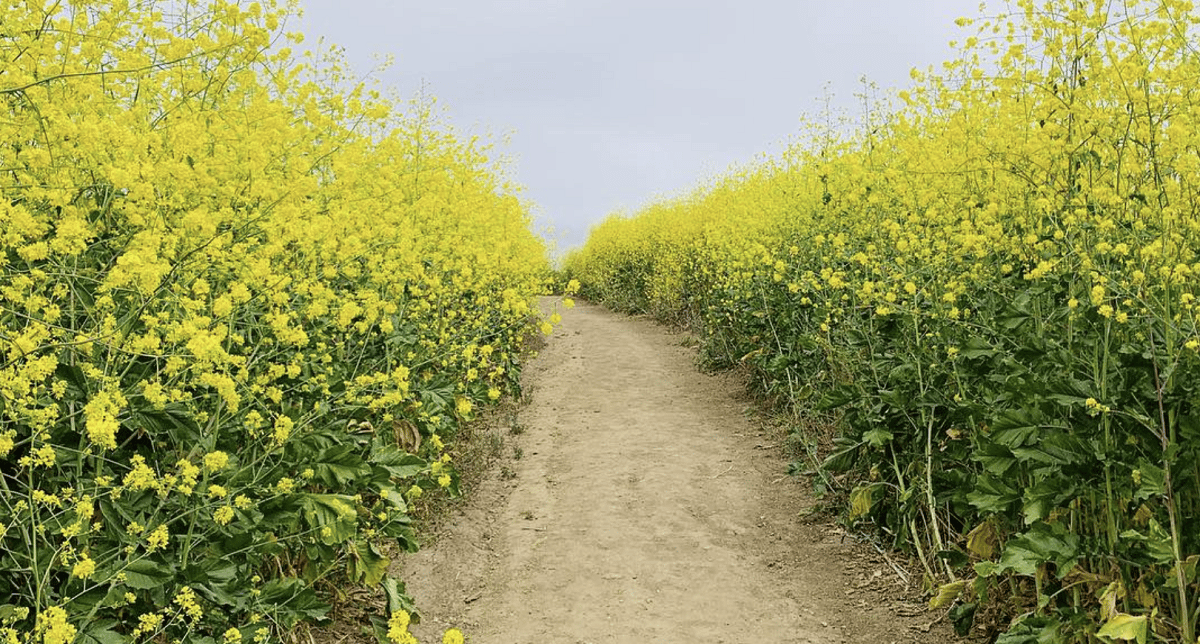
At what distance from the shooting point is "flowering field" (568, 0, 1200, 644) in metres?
3.42

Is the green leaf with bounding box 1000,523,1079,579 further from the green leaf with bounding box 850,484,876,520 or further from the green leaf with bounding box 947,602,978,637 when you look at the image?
the green leaf with bounding box 850,484,876,520

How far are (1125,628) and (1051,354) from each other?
1082 millimetres

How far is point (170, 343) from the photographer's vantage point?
327 cm

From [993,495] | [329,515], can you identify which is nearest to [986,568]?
[993,495]

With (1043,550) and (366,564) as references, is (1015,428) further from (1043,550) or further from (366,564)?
(366,564)

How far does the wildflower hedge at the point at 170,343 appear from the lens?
2742 mm

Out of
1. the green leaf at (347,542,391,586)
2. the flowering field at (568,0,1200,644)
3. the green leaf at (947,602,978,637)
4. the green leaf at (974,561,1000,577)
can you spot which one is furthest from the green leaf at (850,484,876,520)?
the green leaf at (347,542,391,586)

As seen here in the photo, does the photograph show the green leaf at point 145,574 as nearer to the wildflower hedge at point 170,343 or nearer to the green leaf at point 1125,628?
the wildflower hedge at point 170,343

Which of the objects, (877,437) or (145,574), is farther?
(877,437)

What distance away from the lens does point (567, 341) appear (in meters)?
15.7

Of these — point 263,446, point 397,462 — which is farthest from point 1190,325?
point 263,446

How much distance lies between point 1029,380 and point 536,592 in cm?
326

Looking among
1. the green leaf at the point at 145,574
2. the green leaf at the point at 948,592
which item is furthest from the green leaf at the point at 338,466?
the green leaf at the point at 948,592

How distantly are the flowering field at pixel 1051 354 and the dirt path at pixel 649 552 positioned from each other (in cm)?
59
